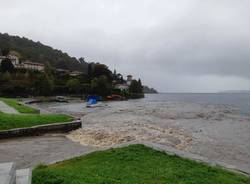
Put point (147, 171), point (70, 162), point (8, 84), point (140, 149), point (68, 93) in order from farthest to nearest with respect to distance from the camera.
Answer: point (68, 93) < point (8, 84) < point (140, 149) < point (70, 162) < point (147, 171)

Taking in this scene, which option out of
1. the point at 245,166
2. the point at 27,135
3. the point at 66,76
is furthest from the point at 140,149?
the point at 66,76

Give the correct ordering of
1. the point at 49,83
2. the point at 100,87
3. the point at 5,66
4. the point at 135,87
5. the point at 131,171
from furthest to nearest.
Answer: the point at 135,87 < the point at 100,87 < the point at 5,66 < the point at 49,83 < the point at 131,171

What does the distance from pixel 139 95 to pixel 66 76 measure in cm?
3664

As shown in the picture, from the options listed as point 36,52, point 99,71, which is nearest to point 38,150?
point 99,71

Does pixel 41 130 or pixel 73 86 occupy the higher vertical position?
pixel 73 86

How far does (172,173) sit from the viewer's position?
702 cm

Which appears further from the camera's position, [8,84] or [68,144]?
[8,84]

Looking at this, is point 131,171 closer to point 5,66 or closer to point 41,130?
point 41,130

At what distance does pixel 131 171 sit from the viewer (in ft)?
23.5

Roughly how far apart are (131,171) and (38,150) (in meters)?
6.11

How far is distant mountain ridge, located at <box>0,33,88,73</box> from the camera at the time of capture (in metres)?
146

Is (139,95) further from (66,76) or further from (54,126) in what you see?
(54,126)

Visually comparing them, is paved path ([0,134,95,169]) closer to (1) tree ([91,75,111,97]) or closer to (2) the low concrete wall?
(2) the low concrete wall

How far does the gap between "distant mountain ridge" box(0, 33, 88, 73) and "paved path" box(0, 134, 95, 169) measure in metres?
132
